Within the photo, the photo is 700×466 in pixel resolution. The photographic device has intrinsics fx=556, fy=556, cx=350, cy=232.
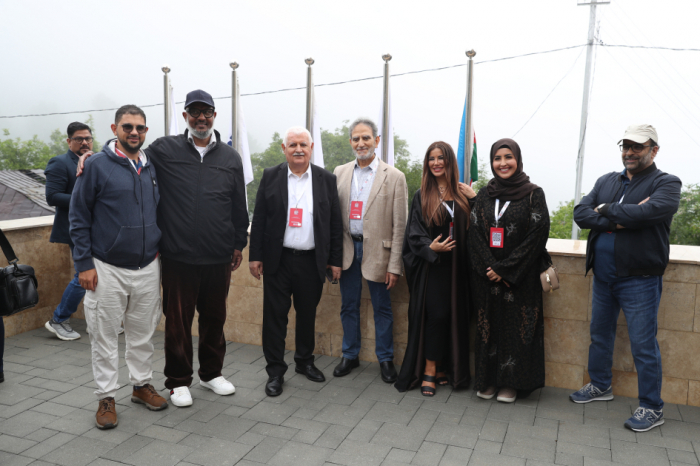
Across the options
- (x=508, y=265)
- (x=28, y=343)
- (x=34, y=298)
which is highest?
(x=508, y=265)

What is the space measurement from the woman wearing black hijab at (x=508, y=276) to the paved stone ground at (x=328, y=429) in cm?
23

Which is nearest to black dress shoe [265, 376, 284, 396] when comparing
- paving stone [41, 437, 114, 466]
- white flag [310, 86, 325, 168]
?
paving stone [41, 437, 114, 466]

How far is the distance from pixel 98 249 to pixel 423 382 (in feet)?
7.90

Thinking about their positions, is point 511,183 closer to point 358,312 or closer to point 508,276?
point 508,276

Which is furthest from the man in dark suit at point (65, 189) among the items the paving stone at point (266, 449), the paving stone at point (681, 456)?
the paving stone at point (681, 456)

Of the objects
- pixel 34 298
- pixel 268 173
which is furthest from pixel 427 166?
pixel 34 298

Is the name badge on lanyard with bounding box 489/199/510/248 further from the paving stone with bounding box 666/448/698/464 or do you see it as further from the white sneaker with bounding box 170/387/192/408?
the white sneaker with bounding box 170/387/192/408

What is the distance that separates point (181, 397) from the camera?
3.79 meters

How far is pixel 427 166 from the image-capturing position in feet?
13.1

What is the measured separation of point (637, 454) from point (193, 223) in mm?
3014

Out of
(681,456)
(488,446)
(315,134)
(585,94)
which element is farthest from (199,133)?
(585,94)

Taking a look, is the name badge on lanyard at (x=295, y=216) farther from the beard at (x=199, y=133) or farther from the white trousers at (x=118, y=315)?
the white trousers at (x=118, y=315)

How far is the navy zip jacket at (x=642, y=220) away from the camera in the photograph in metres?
3.34

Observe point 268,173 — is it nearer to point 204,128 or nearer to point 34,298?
point 204,128
